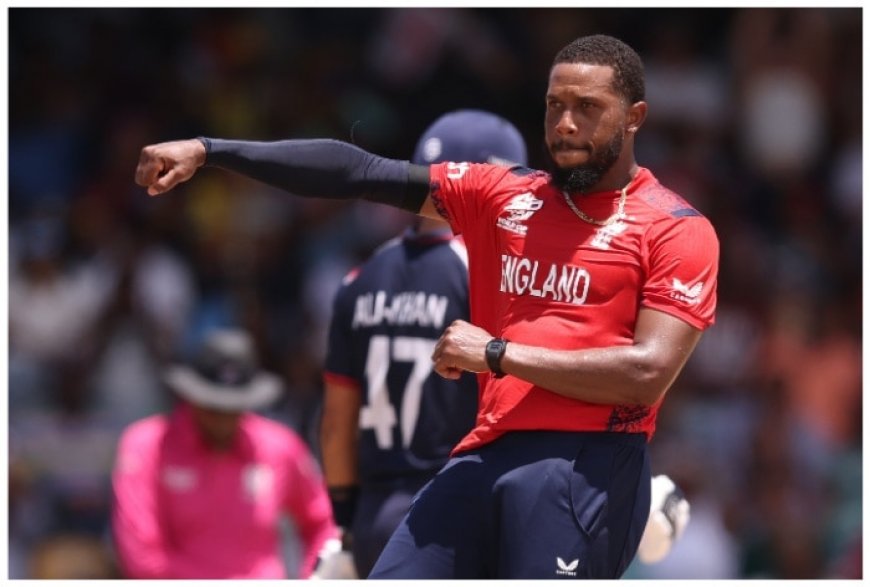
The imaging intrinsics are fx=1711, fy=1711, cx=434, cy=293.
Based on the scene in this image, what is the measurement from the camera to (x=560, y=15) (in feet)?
40.3

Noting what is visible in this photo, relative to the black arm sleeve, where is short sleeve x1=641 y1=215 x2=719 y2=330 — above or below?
below

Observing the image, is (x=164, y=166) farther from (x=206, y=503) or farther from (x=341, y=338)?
(x=206, y=503)

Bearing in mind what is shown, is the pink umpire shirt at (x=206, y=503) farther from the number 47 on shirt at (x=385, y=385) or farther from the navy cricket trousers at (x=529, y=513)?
the navy cricket trousers at (x=529, y=513)

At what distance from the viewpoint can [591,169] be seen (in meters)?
4.79

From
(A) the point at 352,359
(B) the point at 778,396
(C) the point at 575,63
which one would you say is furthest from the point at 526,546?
(B) the point at 778,396

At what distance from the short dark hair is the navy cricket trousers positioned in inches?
38.2

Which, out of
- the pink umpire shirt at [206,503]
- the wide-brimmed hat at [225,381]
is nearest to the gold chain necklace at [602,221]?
the pink umpire shirt at [206,503]

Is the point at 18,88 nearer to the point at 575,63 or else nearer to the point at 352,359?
the point at 352,359

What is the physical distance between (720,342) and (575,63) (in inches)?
256

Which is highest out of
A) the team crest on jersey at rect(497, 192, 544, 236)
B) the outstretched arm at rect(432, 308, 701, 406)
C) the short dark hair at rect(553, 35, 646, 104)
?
the short dark hair at rect(553, 35, 646, 104)

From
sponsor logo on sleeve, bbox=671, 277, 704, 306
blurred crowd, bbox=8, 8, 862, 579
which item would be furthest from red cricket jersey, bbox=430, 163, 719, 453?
blurred crowd, bbox=8, 8, 862, 579

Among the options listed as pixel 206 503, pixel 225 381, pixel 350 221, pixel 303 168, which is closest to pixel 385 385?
pixel 303 168

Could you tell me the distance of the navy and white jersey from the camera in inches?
234

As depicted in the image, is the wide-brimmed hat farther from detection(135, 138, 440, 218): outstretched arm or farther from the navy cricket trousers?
the navy cricket trousers
